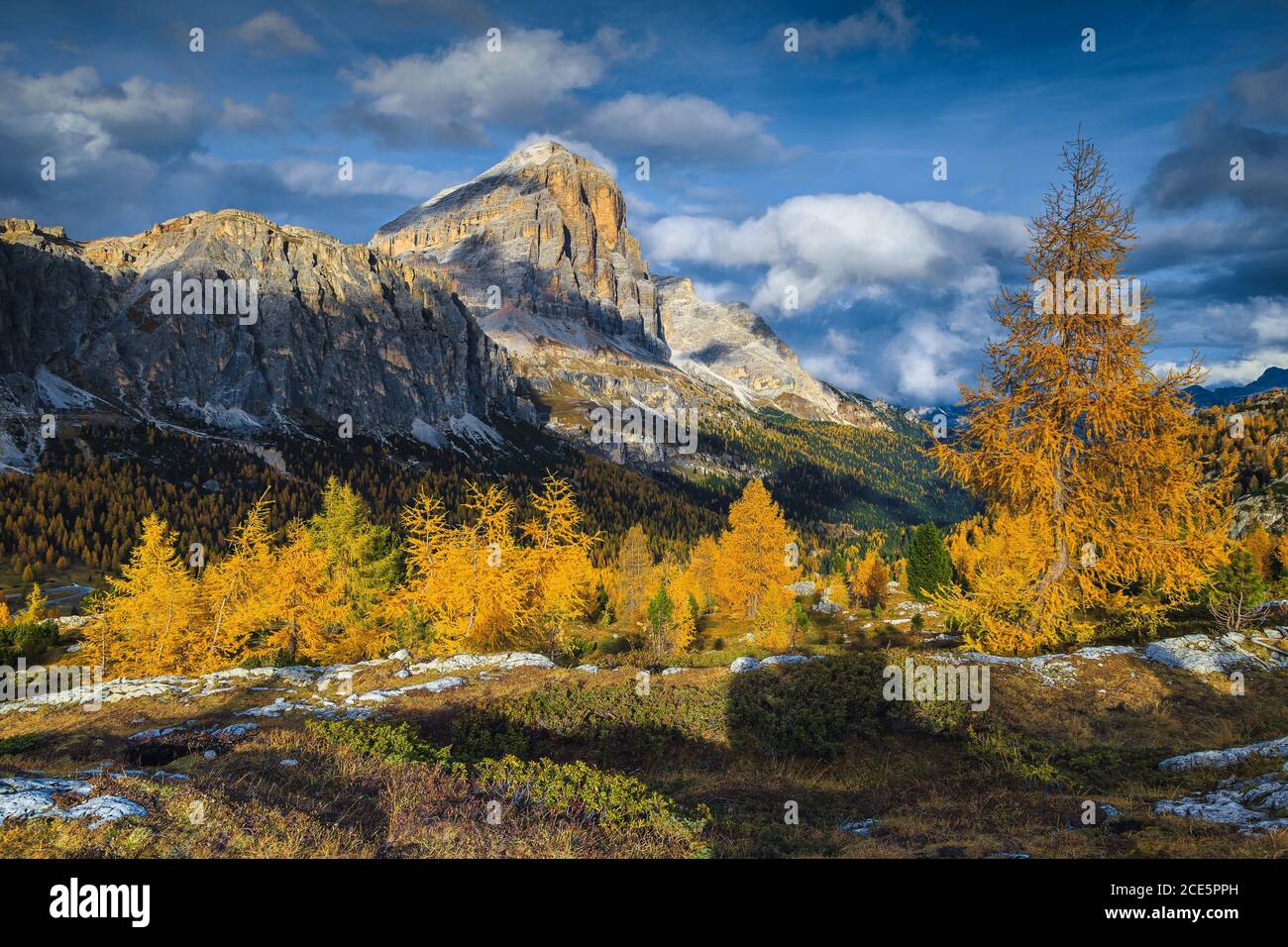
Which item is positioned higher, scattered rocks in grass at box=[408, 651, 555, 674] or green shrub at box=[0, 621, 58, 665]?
scattered rocks in grass at box=[408, 651, 555, 674]

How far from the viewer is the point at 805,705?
49.8 ft

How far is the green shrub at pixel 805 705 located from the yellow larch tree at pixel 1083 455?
4193mm

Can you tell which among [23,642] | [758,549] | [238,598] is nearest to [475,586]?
[238,598]

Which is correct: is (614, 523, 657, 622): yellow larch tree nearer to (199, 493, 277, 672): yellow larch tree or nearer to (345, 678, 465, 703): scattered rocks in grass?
(199, 493, 277, 672): yellow larch tree

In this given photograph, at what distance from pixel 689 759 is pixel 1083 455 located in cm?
1323

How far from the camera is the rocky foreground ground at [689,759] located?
7750 millimetres

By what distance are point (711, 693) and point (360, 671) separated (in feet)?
38.2

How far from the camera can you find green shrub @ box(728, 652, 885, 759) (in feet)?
46.5

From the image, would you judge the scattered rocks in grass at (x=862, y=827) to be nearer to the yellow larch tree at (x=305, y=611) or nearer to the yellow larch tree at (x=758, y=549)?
the yellow larch tree at (x=305, y=611)

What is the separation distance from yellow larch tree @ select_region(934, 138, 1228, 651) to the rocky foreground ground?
6.46 feet

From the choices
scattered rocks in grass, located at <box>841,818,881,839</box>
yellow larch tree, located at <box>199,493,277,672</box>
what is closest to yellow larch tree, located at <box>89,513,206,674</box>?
yellow larch tree, located at <box>199,493,277,672</box>

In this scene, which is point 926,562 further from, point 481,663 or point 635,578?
point 481,663
